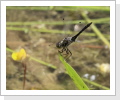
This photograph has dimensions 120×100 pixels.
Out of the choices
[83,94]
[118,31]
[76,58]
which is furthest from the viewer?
[76,58]

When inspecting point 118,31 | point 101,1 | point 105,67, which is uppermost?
point 101,1

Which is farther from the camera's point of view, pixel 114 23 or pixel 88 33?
pixel 88 33

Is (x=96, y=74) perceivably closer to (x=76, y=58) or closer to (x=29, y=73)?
(x=76, y=58)

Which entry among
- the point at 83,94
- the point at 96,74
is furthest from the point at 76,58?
the point at 83,94

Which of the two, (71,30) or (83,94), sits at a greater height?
(71,30)

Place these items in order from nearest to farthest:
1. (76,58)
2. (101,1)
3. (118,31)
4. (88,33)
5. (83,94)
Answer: (83,94) → (118,31) → (101,1) → (76,58) → (88,33)

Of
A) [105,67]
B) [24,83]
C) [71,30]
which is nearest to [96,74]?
[105,67]
